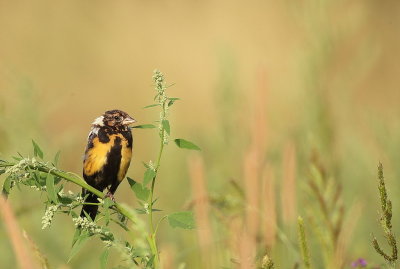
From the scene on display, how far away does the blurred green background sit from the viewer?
3955 millimetres

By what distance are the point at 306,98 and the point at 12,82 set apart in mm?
1483

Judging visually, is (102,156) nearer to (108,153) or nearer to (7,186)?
(108,153)

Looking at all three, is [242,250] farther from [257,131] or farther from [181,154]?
[181,154]

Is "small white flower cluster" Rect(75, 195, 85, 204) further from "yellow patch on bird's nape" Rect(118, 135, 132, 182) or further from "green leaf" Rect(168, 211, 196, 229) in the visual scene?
"yellow patch on bird's nape" Rect(118, 135, 132, 182)

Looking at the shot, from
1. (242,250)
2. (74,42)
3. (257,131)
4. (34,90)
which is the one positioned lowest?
(242,250)

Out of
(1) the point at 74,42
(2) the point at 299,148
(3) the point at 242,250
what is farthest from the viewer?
(1) the point at 74,42

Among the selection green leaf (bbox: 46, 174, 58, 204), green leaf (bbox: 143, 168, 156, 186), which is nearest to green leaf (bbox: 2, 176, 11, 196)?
green leaf (bbox: 46, 174, 58, 204)

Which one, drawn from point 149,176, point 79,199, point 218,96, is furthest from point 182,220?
point 218,96

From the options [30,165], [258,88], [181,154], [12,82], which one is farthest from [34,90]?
[30,165]

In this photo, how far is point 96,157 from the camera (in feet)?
9.52

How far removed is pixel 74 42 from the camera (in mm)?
11617

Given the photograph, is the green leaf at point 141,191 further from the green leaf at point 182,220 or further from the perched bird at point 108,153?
the perched bird at point 108,153

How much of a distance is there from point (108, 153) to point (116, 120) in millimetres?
160

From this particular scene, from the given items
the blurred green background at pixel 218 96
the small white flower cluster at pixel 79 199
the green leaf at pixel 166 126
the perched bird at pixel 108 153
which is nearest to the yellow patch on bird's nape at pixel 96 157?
the perched bird at pixel 108 153
